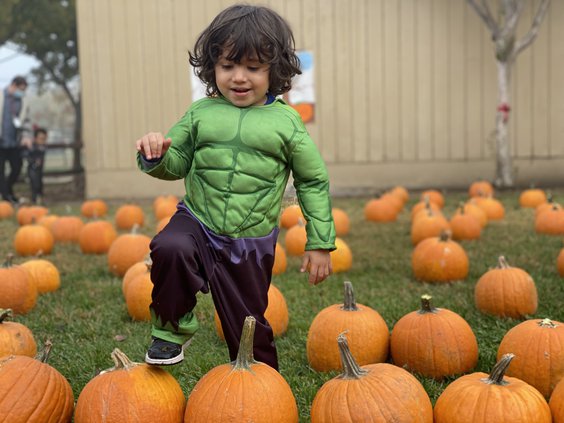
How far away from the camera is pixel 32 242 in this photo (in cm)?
693

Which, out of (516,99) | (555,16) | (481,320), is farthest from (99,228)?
(555,16)

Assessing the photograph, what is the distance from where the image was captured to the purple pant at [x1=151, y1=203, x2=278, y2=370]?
2617 millimetres

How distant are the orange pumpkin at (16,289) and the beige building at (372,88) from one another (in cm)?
879

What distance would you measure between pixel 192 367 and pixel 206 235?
1.01 meters

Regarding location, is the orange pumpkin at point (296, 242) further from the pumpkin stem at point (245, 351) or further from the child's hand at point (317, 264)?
the pumpkin stem at point (245, 351)

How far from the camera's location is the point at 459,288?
5086mm

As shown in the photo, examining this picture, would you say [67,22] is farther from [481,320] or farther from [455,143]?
[481,320]

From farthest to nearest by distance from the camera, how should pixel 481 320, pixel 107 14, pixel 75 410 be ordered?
pixel 107 14 → pixel 481 320 → pixel 75 410

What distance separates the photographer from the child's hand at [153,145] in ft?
8.63

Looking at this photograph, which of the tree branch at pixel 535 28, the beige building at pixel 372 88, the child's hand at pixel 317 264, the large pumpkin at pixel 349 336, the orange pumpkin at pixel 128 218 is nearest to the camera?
the child's hand at pixel 317 264

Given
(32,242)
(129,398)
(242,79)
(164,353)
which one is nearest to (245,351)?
(164,353)

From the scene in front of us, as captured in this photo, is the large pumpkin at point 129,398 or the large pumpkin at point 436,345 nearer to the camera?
the large pumpkin at point 129,398

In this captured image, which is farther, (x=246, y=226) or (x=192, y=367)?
(x=192, y=367)

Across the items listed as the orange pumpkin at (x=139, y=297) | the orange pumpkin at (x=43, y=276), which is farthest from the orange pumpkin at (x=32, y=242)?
the orange pumpkin at (x=139, y=297)
